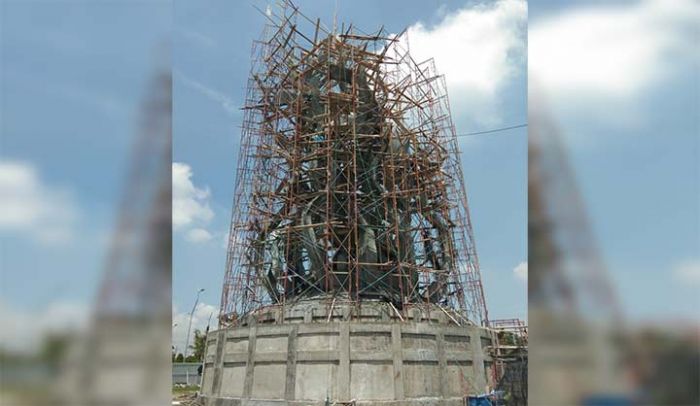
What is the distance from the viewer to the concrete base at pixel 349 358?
72.9ft

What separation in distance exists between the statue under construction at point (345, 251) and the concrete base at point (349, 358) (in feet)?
0.19

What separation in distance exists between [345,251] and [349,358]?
21.5 ft

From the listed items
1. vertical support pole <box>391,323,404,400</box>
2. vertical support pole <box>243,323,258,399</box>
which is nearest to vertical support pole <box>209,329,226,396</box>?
vertical support pole <box>243,323,258,399</box>

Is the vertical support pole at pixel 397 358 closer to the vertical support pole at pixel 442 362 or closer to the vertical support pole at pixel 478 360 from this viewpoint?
the vertical support pole at pixel 442 362

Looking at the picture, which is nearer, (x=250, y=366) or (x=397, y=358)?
(x=397, y=358)

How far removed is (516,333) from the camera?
86.9 ft

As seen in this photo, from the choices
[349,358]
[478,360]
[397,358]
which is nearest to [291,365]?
[349,358]

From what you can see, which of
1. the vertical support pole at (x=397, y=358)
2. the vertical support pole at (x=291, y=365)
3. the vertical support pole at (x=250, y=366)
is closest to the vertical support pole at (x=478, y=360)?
the vertical support pole at (x=397, y=358)

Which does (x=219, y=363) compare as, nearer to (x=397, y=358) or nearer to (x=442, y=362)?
(x=397, y=358)

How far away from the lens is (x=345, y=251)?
90.1 feet

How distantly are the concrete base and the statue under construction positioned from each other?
2.3 inches
